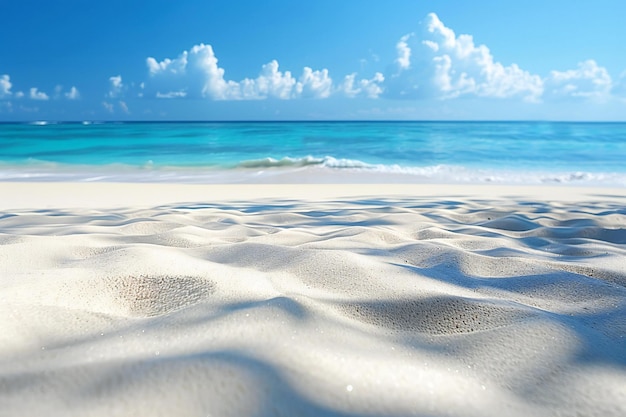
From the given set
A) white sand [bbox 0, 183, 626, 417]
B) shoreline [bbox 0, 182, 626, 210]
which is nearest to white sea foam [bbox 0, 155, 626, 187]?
shoreline [bbox 0, 182, 626, 210]

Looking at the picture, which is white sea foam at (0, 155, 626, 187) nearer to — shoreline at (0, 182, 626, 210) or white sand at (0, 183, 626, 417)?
shoreline at (0, 182, 626, 210)

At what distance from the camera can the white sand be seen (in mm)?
636

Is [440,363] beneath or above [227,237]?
above

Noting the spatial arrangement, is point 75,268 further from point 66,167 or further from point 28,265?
point 66,167

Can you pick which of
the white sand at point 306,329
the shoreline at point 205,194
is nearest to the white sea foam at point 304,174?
the shoreline at point 205,194

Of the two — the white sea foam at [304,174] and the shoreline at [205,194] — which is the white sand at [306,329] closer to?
the shoreline at [205,194]

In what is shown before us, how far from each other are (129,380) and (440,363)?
0.48 meters

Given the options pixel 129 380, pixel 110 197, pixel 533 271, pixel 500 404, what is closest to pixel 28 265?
pixel 129 380

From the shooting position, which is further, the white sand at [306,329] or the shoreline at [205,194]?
the shoreline at [205,194]

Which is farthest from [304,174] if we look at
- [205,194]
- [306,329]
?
[306,329]

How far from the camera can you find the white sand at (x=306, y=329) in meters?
0.64

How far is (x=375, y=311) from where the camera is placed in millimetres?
1058

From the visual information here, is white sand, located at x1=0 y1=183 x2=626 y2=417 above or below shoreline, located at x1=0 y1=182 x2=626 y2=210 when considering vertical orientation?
above

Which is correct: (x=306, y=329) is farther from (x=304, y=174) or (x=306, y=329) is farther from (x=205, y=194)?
(x=304, y=174)
